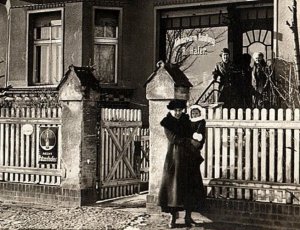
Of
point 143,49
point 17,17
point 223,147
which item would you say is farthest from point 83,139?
point 17,17

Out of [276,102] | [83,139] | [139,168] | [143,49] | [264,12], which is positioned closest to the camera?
[83,139]

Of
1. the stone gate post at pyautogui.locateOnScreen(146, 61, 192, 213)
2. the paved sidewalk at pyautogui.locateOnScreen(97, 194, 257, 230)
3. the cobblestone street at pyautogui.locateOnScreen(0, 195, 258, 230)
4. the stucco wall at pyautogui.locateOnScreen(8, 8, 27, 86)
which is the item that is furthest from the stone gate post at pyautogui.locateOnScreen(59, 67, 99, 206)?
the stucco wall at pyautogui.locateOnScreen(8, 8, 27, 86)

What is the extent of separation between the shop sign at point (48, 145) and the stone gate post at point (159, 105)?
7.11 ft

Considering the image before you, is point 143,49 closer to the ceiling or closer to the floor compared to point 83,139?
closer to the ceiling

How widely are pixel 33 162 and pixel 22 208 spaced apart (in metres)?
0.99

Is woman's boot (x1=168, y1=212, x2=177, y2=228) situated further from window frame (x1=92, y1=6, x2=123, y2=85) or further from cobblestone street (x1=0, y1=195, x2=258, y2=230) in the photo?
window frame (x1=92, y1=6, x2=123, y2=85)

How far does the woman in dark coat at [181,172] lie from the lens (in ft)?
27.3

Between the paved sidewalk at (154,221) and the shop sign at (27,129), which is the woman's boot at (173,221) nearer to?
the paved sidewalk at (154,221)

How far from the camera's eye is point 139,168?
11.6 meters

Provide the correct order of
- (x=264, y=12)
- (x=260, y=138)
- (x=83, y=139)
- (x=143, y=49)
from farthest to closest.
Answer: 1. (x=143, y=49)
2. (x=264, y=12)
3. (x=83, y=139)
4. (x=260, y=138)

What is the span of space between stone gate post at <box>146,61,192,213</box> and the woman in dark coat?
2.55 ft

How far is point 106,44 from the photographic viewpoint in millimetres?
15906

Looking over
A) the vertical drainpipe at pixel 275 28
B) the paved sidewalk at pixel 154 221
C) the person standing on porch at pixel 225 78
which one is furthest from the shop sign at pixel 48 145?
the vertical drainpipe at pixel 275 28

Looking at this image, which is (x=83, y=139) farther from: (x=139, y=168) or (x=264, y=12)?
(x=264, y=12)
